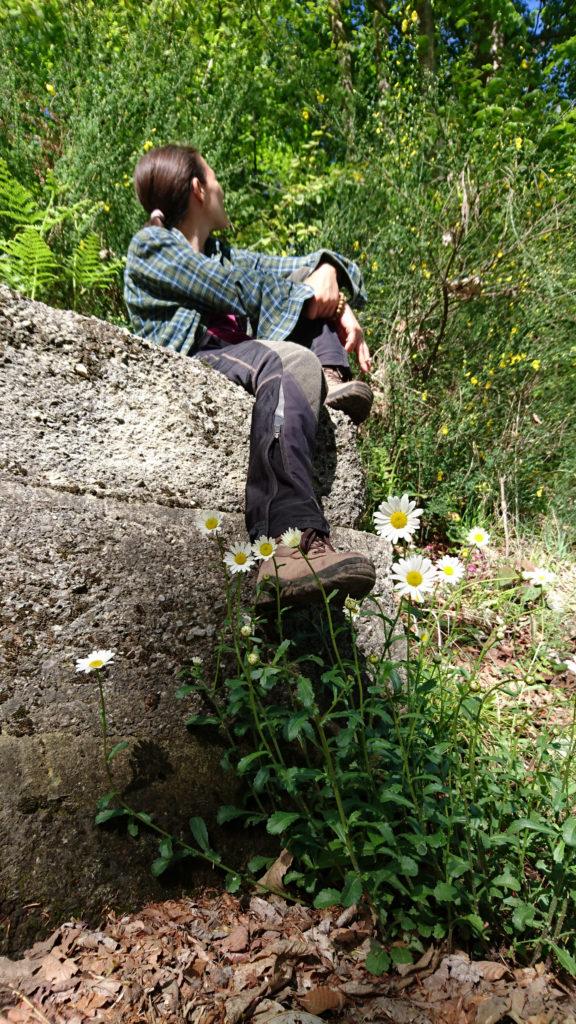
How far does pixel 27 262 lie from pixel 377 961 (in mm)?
3068

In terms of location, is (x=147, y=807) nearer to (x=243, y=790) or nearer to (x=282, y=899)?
(x=243, y=790)

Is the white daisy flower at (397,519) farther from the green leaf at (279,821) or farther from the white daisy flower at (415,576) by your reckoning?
the green leaf at (279,821)

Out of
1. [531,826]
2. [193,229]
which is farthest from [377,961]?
[193,229]

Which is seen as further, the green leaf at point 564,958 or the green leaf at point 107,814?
the green leaf at point 107,814

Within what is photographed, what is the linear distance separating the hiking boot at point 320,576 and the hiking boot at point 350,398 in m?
0.95

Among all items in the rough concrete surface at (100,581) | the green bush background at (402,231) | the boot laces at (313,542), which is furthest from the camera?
the green bush background at (402,231)

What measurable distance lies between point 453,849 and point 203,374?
5.89ft

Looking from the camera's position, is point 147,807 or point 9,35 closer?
point 147,807

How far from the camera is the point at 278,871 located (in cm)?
144

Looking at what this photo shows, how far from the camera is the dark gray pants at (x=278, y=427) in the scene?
1.91m

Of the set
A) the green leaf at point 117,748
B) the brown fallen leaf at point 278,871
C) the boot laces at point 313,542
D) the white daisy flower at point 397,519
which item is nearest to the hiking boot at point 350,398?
the boot laces at point 313,542

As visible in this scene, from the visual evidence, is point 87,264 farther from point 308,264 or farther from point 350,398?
point 350,398

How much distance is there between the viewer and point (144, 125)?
4.18 metres

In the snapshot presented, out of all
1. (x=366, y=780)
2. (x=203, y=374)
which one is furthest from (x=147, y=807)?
(x=203, y=374)
